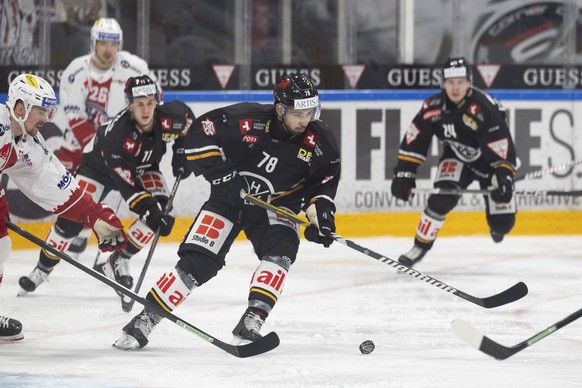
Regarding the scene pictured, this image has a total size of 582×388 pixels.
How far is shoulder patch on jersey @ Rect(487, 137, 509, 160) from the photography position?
630cm

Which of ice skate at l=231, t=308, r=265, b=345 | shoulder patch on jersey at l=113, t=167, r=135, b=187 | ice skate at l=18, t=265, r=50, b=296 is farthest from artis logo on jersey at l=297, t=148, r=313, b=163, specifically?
ice skate at l=18, t=265, r=50, b=296

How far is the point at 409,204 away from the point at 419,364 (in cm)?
364

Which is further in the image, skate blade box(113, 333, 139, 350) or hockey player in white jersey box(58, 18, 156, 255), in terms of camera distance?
hockey player in white jersey box(58, 18, 156, 255)

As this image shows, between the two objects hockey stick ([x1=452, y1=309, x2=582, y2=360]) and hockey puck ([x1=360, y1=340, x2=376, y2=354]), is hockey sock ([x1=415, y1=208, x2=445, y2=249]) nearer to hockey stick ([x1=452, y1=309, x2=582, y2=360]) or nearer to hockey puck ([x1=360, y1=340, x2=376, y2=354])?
hockey puck ([x1=360, y1=340, x2=376, y2=354])

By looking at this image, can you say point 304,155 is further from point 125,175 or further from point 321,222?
point 125,175

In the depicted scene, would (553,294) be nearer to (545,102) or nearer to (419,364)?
(419,364)

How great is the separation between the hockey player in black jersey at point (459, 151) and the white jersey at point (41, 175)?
7.65 ft

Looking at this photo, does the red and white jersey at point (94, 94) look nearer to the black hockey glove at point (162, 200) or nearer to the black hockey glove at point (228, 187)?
the black hockey glove at point (162, 200)

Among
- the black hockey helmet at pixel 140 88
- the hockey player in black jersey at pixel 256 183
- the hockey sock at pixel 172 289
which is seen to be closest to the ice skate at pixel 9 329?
the hockey player in black jersey at pixel 256 183

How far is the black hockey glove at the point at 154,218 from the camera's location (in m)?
4.96

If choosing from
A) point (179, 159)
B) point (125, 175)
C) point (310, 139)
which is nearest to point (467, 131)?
point (179, 159)

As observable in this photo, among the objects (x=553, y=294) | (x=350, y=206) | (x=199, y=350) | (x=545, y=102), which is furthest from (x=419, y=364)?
(x=545, y=102)

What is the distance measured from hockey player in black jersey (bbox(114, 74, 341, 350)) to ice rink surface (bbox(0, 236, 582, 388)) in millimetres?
208

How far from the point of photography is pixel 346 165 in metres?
7.66
